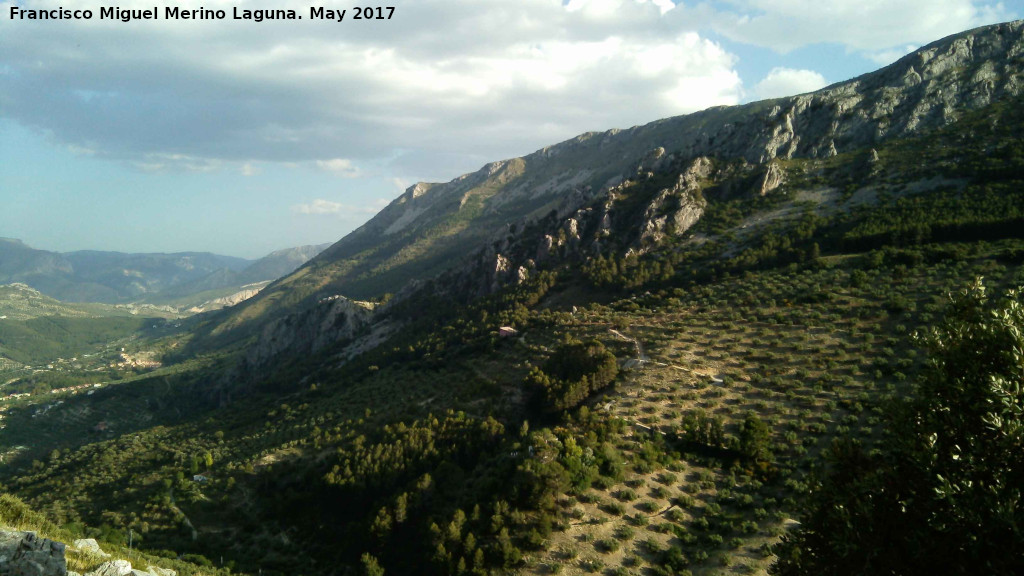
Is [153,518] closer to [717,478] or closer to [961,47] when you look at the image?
[717,478]

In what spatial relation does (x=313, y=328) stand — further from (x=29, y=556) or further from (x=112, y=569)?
(x=29, y=556)

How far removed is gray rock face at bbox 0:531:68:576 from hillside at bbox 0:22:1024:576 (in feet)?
53.2

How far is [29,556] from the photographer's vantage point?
1193 centimetres

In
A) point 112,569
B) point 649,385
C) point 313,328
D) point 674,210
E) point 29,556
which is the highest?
point 674,210

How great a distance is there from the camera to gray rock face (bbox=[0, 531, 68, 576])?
11.5 meters

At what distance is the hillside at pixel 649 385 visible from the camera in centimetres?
2516

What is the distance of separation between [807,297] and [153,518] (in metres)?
65.7

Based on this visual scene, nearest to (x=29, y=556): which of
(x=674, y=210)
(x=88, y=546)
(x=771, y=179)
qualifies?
(x=88, y=546)

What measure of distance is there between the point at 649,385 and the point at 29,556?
3540 centimetres

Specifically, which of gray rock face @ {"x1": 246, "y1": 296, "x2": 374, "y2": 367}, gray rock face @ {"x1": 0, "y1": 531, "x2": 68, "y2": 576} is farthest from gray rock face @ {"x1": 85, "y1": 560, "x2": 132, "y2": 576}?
gray rock face @ {"x1": 246, "y1": 296, "x2": 374, "y2": 367}

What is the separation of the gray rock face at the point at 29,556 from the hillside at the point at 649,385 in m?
16.2

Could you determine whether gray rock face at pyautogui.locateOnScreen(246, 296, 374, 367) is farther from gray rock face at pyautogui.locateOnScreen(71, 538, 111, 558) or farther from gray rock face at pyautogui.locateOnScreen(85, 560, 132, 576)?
gray rock face at pyautogui.locateOnScreen(85, 560, 132, 576)

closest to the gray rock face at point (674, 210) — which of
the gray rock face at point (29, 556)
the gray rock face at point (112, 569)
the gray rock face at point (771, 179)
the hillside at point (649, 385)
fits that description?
the hillside at point (649, 385)

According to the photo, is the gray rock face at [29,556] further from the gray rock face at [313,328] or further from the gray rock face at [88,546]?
the gray rock face at [313,328]
